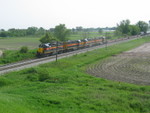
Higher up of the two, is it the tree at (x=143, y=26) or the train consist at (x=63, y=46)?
the tree at (x=143, y=26)

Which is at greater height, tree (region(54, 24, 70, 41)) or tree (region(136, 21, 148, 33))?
tree (region(136, 21, 148, 33))

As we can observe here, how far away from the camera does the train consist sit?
3900cm

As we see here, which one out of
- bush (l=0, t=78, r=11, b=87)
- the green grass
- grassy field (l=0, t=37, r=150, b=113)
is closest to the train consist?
the green grass

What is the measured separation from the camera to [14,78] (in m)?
21.3

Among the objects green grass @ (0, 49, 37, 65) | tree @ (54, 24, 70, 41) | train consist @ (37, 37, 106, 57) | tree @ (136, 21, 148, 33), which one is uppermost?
tree @ (136, 21, 148, 33)

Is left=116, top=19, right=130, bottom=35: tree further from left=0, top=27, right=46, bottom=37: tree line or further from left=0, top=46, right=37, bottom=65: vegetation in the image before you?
left=0, top=46, right=37, bottom=65: vegetation

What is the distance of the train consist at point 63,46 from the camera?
39000 millimetres

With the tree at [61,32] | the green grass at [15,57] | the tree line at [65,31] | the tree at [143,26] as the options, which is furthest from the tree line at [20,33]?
the green grass at [15,57]

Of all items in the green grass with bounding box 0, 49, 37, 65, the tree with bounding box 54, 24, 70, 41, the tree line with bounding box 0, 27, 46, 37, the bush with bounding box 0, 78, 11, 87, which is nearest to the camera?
the bush with bounding box 0, 78, 11, 87

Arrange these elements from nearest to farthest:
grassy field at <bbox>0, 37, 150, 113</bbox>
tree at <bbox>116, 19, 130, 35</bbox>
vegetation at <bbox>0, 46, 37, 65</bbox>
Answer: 1. grassy field at <bbox>0, 37, 150, 113</bbox>
2. vegetation at <bbox>0, 46, 37, 65</bbox>
3. tree at <bbox>116, 19, 130, 35</bbox>

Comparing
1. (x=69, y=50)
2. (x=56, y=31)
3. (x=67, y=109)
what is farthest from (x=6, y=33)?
(x=67, y=109)

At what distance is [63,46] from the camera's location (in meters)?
45.4

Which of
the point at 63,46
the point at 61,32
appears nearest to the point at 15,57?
the point at 63,46

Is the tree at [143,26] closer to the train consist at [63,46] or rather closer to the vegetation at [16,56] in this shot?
the train consist at [63,46]
